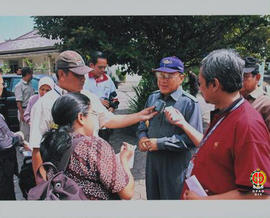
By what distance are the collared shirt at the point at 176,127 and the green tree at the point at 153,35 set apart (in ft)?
4.69

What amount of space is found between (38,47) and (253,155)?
331 centimetres

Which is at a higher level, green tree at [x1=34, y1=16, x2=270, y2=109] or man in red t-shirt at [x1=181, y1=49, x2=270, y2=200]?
green tree at [x1=34, y1=16, x2=270, y2=109]

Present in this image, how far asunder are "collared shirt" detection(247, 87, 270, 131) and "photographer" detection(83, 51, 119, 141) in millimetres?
1739

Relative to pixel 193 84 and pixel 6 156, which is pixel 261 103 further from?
pixel 193 84

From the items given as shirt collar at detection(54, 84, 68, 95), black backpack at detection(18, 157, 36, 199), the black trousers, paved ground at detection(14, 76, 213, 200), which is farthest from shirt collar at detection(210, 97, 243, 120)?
paved ground at detection(14, 76, 213, 200)

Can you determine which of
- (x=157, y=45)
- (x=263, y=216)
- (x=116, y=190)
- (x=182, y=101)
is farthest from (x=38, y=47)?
(x=263, y=216)

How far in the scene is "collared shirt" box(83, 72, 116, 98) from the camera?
3088 millimetres

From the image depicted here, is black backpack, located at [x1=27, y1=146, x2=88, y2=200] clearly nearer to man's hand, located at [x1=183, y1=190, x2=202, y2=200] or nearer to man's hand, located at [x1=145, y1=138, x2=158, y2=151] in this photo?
man's hand, located at [x1=183, y1=190, x2=202, y2=200]

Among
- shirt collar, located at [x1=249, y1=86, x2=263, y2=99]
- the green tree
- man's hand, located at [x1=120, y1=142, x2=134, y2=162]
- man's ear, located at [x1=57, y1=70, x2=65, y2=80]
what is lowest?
man's hand, located at [x1=120, y1=142, x2=134, y2=162]

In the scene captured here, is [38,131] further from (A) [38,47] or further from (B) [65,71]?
(A) [38,47]

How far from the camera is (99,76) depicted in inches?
122

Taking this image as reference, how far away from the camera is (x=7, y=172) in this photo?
2152mm

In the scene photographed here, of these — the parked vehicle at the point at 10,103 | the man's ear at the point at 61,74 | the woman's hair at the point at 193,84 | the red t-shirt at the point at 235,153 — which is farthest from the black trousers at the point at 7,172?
the woman's hair at the point at 193,84

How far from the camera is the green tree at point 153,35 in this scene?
10.1 ft
